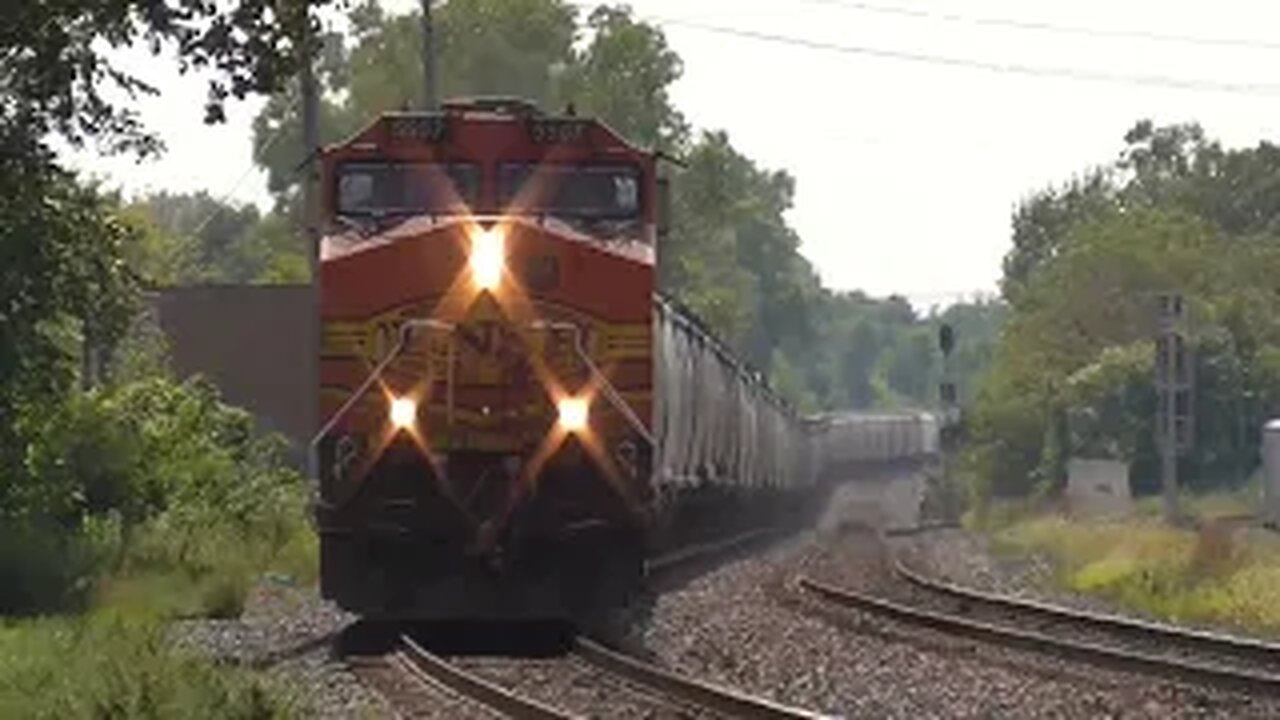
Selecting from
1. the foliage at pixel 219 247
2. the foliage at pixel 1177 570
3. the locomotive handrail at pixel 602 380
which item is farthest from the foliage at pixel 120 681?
the foliage at pixel 219 247

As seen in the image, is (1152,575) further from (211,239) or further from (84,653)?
(211,239)

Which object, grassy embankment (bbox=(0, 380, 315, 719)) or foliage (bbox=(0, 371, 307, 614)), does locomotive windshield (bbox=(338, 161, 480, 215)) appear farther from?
foliage (bbox=(0, 371, 307, 614))

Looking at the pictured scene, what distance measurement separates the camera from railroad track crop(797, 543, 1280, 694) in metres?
15.6

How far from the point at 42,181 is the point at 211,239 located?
4797 inches

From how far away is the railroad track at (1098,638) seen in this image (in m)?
15.6

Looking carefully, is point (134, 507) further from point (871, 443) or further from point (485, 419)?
point (871, 443)

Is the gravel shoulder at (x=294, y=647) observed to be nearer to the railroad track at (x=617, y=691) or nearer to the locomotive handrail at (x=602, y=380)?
the railroad track at (x=617, y=691)

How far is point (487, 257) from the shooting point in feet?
57.7

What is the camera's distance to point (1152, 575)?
2753 cm

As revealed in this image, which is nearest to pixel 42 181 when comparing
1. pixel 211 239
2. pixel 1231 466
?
pixel 1231 466

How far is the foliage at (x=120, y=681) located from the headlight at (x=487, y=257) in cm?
345

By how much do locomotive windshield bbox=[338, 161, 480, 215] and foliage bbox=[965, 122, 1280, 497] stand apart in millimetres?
36237

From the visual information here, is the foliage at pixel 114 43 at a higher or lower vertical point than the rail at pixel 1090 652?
higher

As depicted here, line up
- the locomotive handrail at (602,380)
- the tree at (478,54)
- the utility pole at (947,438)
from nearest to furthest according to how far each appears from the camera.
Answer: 1. the locomotive handrail at (602,380)
2. the utility pole at (947,438)
3. the tree at (478,54)
